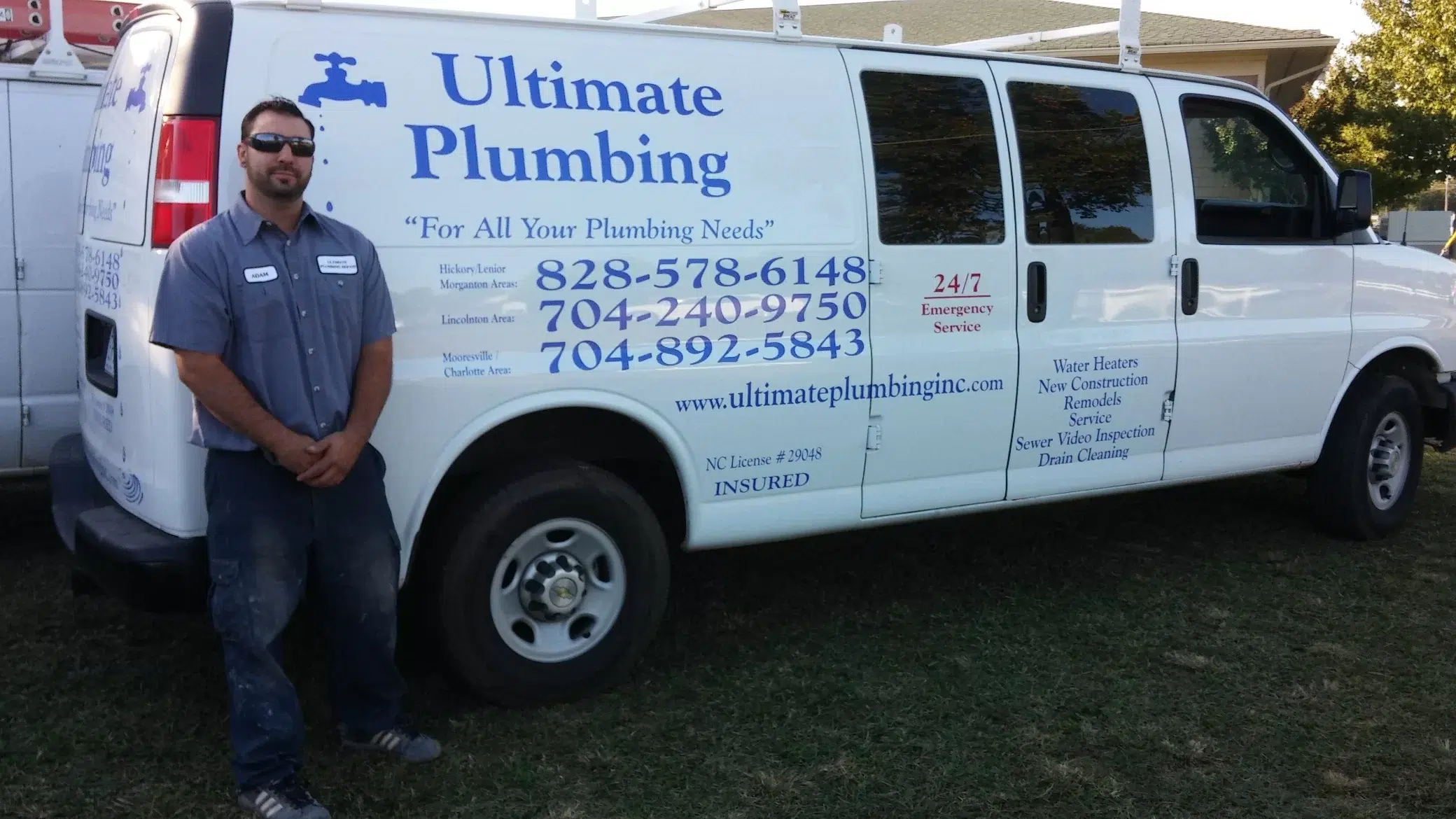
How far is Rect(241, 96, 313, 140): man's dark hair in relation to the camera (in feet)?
10.2

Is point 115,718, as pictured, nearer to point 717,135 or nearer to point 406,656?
point 406,656

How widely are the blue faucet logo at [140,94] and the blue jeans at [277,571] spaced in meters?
1.08

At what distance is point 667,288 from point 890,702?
155 centimetres

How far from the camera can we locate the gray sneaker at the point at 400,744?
362 centimetres

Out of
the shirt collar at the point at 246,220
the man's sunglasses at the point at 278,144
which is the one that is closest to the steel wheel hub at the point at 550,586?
the shirt collar at the point at 246,220

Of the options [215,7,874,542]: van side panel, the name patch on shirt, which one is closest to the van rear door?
[215,7,874,542]: van side panel

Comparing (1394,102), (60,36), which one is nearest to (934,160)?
(60,36)

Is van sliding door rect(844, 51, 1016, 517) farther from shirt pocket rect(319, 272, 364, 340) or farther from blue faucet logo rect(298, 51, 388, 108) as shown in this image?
shirt pocket rect(319, 272, 364, 340)

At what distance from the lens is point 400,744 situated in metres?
3.62

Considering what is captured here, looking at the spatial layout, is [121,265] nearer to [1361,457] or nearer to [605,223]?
[605,223]

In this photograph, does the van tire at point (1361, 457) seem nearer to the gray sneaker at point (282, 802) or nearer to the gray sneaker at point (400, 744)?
the gray sneaker at point (400, 744)

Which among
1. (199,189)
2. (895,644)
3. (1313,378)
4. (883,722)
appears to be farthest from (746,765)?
(1313,378)

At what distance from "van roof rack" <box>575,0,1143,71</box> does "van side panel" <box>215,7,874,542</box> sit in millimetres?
128

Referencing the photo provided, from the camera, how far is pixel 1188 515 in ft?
22.1
